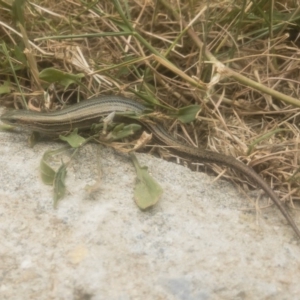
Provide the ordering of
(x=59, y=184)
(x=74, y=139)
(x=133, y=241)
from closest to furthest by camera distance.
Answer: (x=133, y=241) → (x=59, y=184) → (x=74, y=139)

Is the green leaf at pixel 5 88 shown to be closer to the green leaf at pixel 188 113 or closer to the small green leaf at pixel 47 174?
the small green leaf at pixel 47 174

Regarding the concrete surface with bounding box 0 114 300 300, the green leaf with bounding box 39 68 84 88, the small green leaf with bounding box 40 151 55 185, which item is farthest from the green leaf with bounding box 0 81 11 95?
the small green leaf with bounding box 40 151 55 185

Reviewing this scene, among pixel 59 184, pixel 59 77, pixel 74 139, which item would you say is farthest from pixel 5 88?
pixel 59 184

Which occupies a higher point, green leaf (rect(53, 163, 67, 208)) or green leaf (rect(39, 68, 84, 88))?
green leaf (rect(39, 68, 84, 88))

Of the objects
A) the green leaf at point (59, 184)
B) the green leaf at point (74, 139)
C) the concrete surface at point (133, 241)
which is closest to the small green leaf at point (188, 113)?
the concrete surface at point (133, 241)

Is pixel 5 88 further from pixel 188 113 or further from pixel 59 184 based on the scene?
pixel 188 113

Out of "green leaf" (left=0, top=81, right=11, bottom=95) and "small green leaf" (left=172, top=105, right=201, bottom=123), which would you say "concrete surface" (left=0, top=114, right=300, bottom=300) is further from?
"green leaf" (left=0, top=81, right=11, bottom=95)

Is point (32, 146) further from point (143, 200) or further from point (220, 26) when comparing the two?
point (220, 26)
